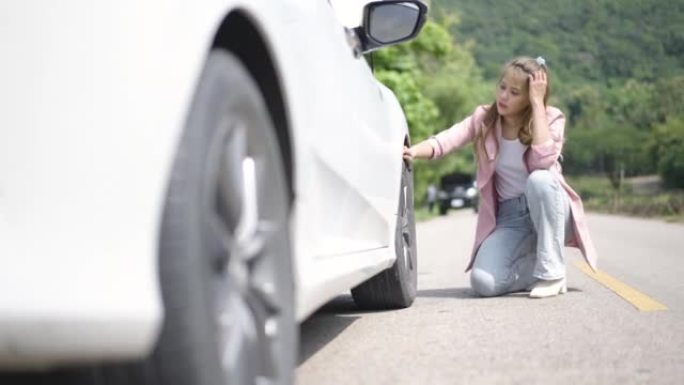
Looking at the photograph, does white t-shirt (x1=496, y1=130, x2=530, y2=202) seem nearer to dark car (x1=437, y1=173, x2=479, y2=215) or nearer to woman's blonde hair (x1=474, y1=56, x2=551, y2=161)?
woman's blonde hair (x1=474, y1=56, x2=551, y2=161)

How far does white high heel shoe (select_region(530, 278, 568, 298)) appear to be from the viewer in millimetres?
5785

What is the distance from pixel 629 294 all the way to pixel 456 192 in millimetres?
49497

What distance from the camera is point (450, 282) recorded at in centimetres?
736

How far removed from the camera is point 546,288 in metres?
5.82

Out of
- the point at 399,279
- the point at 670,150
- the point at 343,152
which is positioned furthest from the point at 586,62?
the point at 343,152

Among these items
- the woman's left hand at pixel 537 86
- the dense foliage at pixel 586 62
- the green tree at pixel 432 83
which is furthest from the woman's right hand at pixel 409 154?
the dense foliage at pixel 586 62

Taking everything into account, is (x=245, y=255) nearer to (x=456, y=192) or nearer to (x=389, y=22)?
(x=389, y=22)

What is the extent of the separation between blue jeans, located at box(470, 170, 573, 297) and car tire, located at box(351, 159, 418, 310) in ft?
1.81

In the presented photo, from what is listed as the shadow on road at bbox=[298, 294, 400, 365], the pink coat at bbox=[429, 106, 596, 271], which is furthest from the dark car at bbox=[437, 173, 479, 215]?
the shadow on road at bbox=[298, 294, 400, 365]

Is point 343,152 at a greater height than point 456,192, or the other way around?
point 343,152

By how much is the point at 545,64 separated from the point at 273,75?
363 cm

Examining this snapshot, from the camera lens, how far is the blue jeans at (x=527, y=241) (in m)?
5.78

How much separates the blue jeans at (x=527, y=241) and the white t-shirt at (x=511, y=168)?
60 millimetres

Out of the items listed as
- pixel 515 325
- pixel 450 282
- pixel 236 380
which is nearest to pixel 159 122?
pixel 236 380
